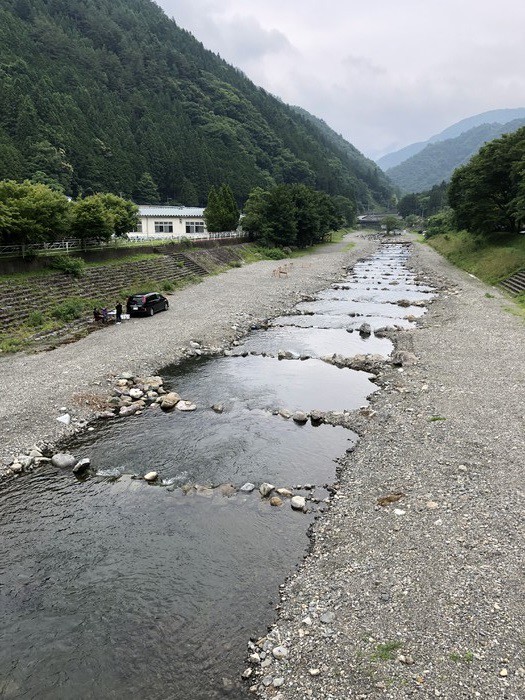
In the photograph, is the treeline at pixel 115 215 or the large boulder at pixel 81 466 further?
the treeline at pixel 115 215

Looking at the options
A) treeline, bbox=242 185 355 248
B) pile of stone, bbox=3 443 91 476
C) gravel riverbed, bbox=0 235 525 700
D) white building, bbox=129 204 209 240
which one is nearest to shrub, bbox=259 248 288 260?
treeline, bbox=242 185 355 248

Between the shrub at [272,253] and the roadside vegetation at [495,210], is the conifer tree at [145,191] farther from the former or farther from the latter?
the roadside vegetation at [495,210]

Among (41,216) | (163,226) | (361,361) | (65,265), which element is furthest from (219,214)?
(361,361)

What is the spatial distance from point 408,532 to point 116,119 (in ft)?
475

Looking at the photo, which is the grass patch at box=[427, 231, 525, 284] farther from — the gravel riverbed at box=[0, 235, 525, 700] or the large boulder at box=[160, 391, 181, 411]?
the large boulder at box=[160, 391, 181, 411]

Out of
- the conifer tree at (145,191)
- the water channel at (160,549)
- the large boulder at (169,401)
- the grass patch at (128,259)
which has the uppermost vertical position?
the conifer tree at (145,191)

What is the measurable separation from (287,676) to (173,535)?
465cm

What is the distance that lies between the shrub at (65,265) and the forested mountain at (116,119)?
58191 mm

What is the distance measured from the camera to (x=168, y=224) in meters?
76.7

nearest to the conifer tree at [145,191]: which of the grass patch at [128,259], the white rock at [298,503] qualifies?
the grass patch at [128,259]

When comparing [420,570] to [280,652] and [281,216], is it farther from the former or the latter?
[281,216]

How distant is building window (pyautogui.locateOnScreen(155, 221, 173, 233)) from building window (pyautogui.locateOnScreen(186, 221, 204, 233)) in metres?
3.49

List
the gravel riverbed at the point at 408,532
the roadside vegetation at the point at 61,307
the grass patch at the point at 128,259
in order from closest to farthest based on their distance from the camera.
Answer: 1. the gravel riverbed at the point at 408,532
2. the roadside vegetation at the point at 61,307
3. the grass patch at the point at 128,259

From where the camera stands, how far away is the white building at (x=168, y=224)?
73.9 meters
